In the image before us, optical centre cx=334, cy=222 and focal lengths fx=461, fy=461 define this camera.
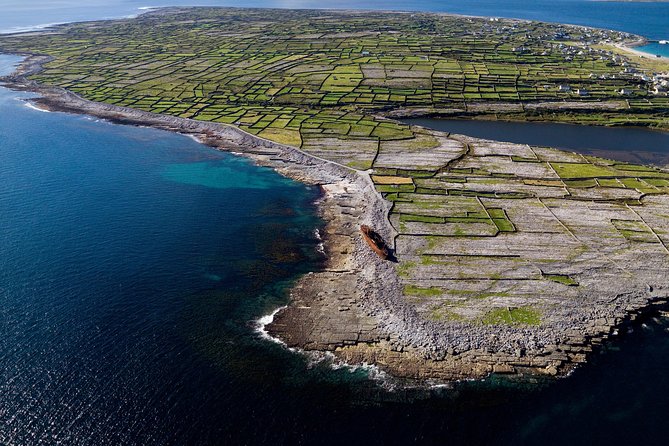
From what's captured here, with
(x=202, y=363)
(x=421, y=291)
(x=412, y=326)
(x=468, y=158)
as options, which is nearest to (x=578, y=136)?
(x=468, y=158)

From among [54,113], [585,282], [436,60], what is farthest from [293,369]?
[436,60]

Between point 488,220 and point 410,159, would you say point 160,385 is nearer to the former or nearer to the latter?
point 488,220

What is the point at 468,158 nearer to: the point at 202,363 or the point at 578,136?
the point at 578,136

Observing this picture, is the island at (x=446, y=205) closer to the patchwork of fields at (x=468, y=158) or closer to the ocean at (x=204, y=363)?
the patchwork of fields at (x=468, y=158)

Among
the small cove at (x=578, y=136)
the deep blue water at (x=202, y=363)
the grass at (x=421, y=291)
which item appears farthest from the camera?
the small cove at (x=578, y=136)

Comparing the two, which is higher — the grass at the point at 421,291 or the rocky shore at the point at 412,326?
the grass at the point at 421,291

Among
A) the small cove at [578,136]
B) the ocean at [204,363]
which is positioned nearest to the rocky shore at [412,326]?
the ocean at [204,363]

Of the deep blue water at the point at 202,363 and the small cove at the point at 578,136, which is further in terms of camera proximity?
the small cove at the point at 578,136

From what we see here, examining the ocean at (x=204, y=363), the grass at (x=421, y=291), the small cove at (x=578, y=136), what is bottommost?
the ocean at (x=204, y=363)

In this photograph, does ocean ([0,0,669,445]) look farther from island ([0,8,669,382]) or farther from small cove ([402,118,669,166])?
small cove ([402,118,669,166])
